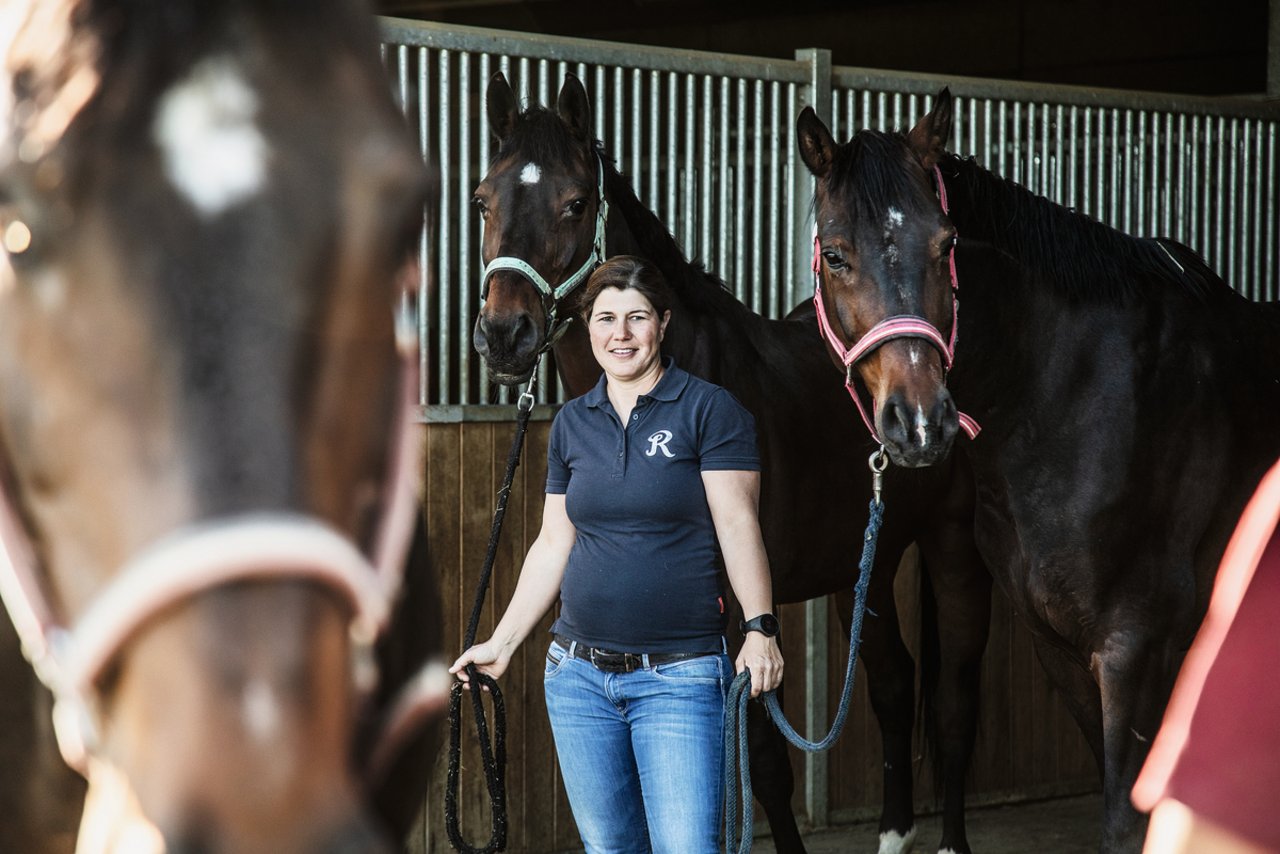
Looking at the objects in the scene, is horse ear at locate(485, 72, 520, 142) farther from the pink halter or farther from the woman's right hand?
the woman's right hand

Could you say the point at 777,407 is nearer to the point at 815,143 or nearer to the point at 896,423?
the point at 815,143

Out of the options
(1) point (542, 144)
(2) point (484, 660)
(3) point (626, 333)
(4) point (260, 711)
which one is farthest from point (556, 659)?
(4) point (260, 711)

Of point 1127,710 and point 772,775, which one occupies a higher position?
point 1127,710

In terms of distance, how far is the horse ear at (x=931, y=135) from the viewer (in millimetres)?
2990

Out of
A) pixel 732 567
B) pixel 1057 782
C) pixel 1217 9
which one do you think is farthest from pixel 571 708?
pixel 1217 9

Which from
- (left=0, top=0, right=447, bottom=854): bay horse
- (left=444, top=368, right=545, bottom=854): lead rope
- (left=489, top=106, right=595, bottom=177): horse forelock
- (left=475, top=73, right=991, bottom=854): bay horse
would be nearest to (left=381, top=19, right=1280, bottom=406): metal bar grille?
(left=489, top=106, right=595, bottom=177): horse forelock

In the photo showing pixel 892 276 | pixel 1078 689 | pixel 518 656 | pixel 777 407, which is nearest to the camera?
pixel 892 276

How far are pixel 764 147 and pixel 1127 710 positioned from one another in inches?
87.4

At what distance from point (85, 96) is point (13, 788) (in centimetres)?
64

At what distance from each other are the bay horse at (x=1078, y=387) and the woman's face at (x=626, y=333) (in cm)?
52

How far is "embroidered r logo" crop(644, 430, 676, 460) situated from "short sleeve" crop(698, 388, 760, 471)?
0.21 ft

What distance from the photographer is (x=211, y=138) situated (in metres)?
0.90

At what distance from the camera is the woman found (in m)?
2.40

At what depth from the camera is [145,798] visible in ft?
2.68
